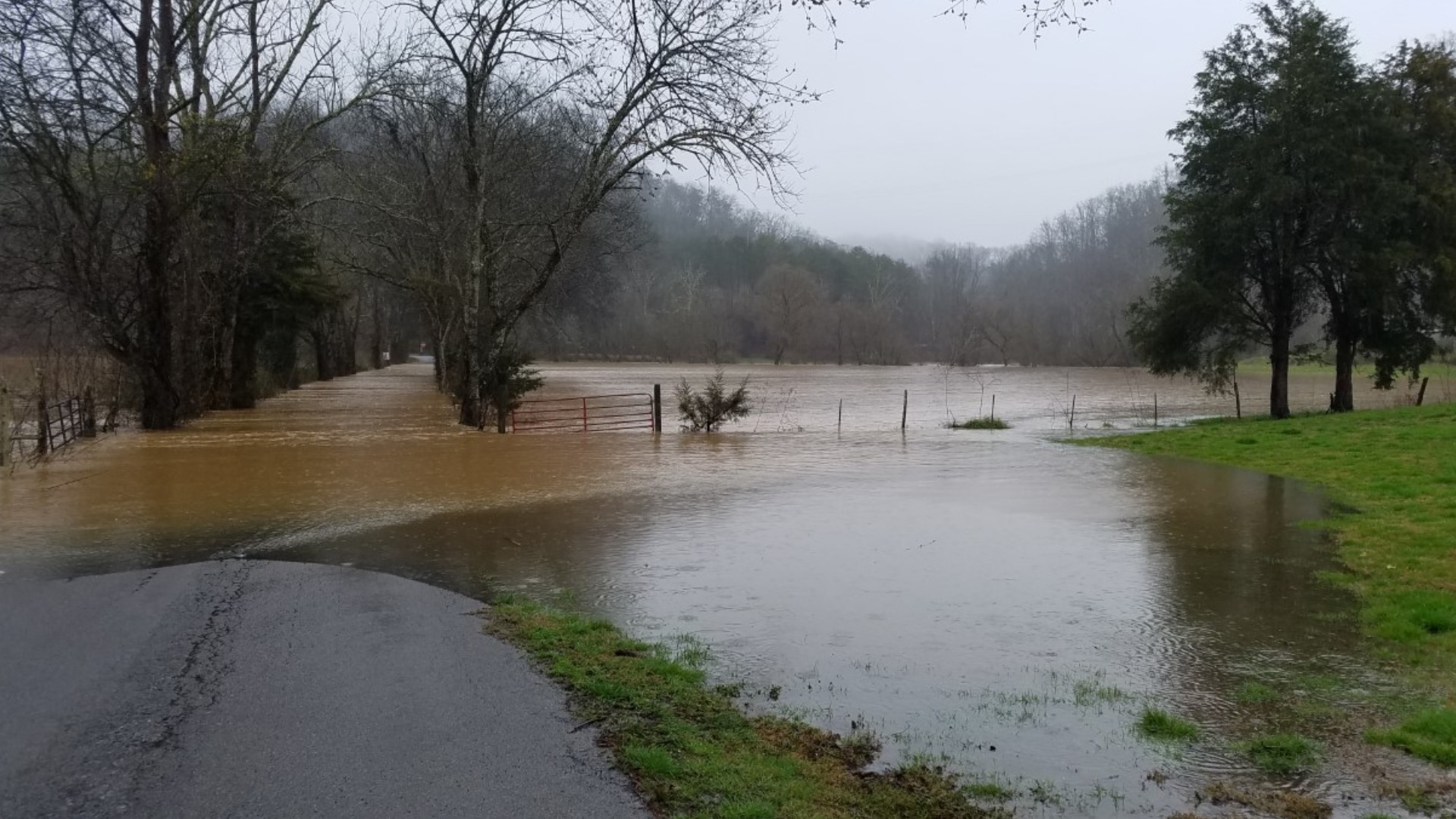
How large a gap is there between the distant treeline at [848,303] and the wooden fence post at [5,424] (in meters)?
52.0

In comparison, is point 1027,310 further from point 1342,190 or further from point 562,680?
point 562,680

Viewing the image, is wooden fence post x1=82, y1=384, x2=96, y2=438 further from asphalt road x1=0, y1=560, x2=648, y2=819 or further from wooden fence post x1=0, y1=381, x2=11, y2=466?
asphalt road x1=0, y1=560, x2=648, y2=819

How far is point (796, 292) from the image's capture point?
100938 mm

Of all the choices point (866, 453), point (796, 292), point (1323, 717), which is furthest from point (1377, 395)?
point (796, 292)

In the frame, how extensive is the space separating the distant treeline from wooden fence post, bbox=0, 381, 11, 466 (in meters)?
52.0

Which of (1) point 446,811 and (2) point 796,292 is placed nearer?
(1) point 446,811

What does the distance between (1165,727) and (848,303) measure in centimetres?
10477

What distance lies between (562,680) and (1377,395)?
137 feet

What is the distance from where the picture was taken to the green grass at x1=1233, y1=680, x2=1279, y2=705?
578cm

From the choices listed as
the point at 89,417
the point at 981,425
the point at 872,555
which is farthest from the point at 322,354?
the point at 872,555

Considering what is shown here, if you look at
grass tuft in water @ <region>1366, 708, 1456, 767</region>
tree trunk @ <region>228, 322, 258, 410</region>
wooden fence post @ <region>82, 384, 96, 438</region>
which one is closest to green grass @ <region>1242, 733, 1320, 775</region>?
grass tuft in water @ <region>1366, 708, 1456, 767</region>

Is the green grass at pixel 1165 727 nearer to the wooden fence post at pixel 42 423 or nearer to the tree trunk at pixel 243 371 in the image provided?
the wooden fence post at pixel 42 423

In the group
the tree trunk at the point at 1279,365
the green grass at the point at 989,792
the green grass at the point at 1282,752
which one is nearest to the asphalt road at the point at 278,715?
the green grass at the point at 989,792

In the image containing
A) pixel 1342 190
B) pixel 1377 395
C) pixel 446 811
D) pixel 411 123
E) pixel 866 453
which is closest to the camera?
pixel 446 811
